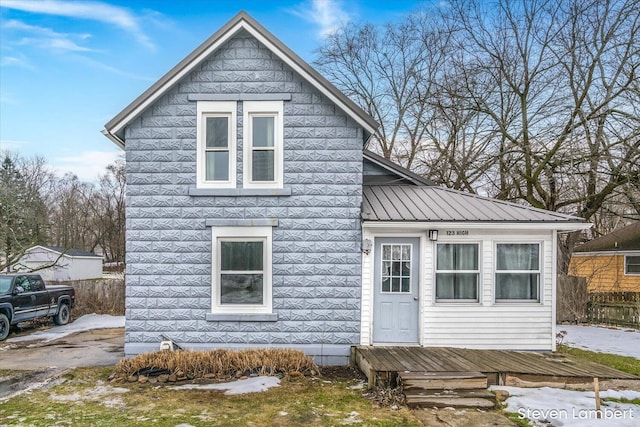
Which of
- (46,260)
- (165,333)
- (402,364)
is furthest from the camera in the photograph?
(46,260)

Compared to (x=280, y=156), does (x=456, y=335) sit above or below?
below

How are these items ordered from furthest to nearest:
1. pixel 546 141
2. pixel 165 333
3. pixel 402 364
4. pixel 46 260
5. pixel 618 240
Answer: pixel 46 260, pixel 618 240, pixel 546 141, pixel 165 333, pixel 402 364

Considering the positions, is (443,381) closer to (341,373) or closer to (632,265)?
(341,373)

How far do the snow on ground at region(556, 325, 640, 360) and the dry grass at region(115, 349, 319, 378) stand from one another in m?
7.58

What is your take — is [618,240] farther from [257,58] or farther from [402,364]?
[257,58]

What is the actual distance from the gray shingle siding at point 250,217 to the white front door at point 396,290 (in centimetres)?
54

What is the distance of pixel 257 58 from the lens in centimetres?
830

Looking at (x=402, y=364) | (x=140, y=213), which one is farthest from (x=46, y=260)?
(x=402, y=364)

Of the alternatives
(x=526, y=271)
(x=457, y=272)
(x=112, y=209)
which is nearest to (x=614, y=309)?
(x=526, y=271)

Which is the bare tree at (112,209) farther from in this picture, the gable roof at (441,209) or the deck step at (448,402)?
the deck step at (448,402)

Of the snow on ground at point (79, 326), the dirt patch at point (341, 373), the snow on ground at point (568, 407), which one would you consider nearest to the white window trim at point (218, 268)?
the dirt patch at point (341, 373)

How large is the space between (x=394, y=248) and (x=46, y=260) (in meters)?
28.9

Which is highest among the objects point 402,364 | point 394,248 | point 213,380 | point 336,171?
point 336,171

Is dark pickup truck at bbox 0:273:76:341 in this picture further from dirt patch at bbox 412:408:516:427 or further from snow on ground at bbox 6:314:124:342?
dirt patch at bbox 412:408:516:427
